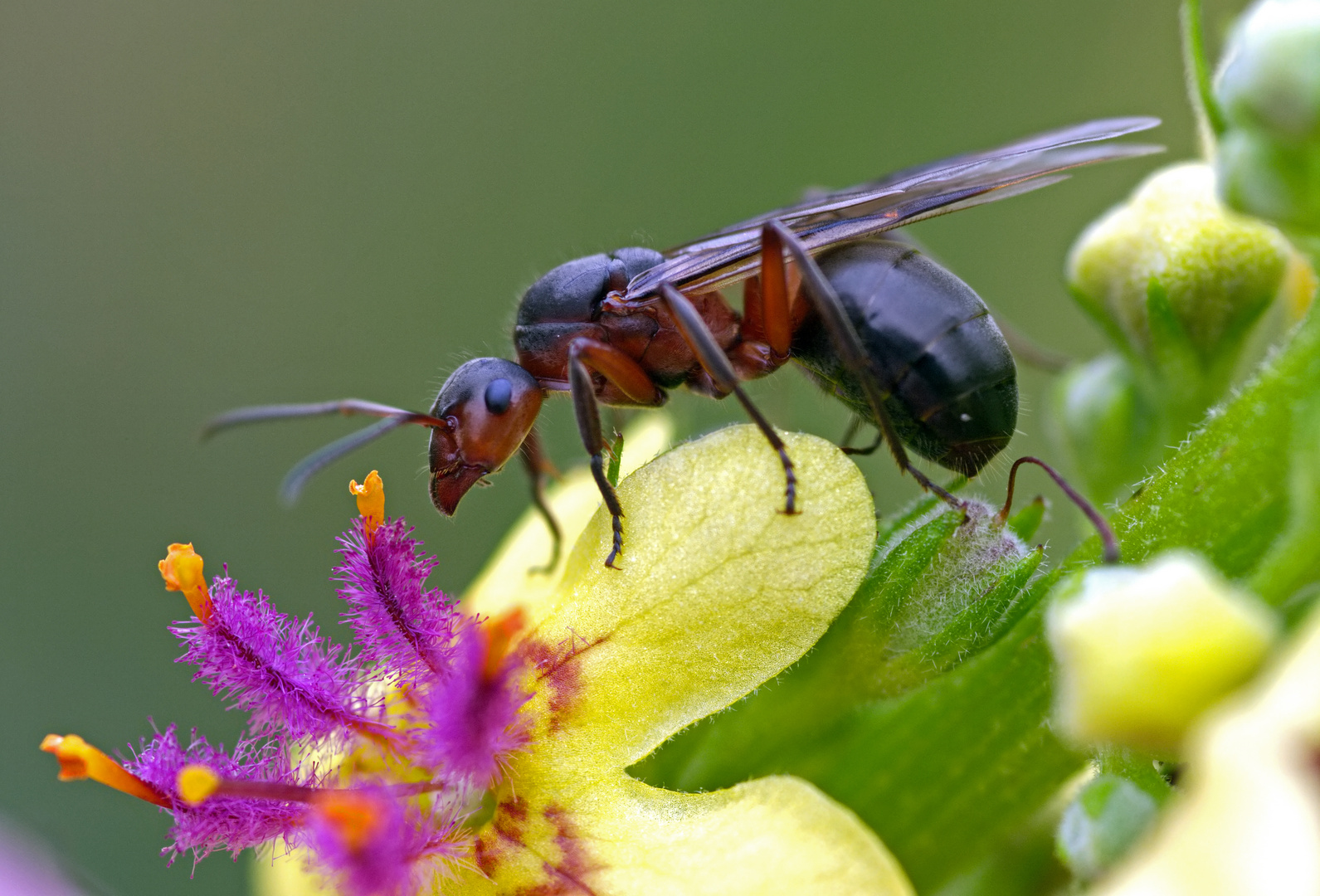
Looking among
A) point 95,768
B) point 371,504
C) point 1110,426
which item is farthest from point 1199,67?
point 95,768

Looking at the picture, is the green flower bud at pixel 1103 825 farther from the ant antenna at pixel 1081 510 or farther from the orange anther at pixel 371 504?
the orange anther at pixel 371 504

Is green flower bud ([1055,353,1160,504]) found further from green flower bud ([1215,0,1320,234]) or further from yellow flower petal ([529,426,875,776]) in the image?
green flower bud ([1215,0,1320,234])

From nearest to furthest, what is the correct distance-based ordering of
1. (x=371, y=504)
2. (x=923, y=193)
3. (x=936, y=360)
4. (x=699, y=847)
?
(x=699, y=847), (x=371, y=504), (x=936, y=360), (x=923, y=193)

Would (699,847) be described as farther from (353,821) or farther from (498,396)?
(498,396)

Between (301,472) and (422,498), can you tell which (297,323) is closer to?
(422,498)

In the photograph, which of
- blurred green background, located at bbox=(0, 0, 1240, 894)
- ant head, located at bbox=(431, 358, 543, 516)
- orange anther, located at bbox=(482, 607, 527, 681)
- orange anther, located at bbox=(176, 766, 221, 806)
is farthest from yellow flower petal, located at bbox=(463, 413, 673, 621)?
blurred green background, located at bbox=(0, 0, 1240, 894)

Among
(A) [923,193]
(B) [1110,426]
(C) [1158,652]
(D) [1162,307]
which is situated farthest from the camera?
(A) [923,193]
